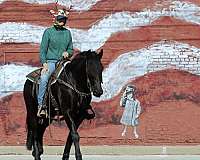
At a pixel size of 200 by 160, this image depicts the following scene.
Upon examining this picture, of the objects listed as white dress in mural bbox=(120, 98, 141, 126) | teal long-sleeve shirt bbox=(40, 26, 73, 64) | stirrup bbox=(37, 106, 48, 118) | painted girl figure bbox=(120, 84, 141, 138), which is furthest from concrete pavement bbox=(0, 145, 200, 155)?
teal long-sleeve shirt bbox=(40, 26, 73, 64)

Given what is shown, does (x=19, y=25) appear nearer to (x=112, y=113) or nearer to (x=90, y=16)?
(x=90, y=16)

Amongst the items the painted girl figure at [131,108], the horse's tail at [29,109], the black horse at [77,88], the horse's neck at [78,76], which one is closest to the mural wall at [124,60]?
the painted girl figure at [131,108]

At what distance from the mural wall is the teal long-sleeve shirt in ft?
14.4

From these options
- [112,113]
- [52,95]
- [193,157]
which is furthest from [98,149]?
[52,95]

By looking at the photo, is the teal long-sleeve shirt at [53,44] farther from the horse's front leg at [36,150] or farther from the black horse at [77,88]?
the horse's front leg at [36,150]

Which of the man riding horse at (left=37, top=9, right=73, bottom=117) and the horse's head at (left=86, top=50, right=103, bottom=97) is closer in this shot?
the horse's head at (left=86, top=50, right=103, bottom=97)

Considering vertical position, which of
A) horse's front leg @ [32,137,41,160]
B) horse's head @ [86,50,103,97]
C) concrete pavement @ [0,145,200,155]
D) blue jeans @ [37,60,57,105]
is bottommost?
concrete pavement @ [0,145,200,155]

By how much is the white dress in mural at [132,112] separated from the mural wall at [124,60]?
141mm

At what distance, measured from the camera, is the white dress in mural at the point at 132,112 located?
1744cm

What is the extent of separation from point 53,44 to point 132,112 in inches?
192

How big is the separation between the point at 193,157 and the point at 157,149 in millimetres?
1103

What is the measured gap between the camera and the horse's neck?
40.5 ft

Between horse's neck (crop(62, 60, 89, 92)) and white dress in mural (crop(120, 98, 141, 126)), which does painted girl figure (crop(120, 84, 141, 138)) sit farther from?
horse's neck (crop(62, 60, 89, 92))

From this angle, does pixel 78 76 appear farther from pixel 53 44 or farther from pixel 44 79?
pixel 53 44
